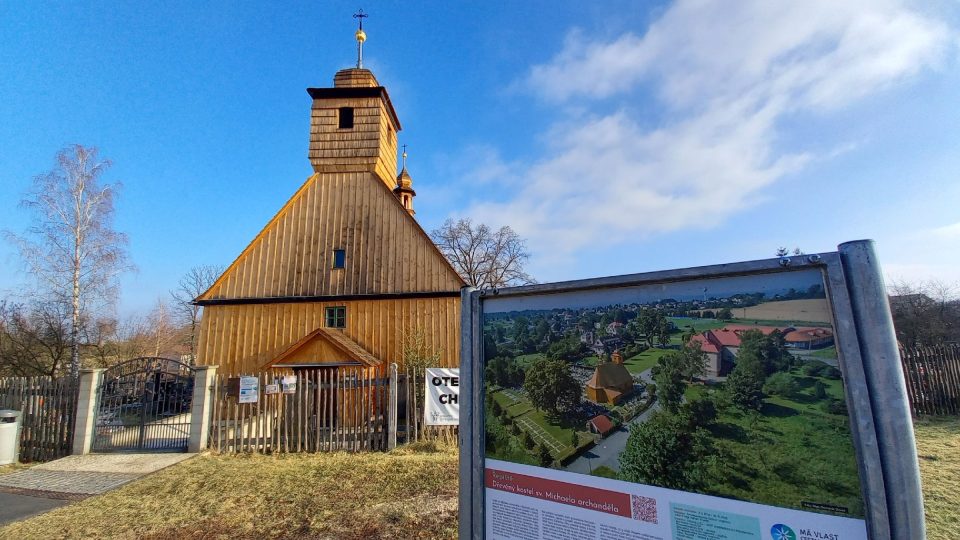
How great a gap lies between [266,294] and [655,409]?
1703 centimetres

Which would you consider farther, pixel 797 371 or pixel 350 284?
pixel 350 284

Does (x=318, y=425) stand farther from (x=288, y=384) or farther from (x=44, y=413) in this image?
→ (x=44, y=413)

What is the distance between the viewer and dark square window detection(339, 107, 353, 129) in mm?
20219

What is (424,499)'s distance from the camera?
6.38m

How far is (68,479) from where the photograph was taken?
8352 mm

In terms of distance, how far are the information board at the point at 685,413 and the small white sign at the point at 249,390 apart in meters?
9.31

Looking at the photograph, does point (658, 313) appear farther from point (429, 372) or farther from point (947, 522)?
point (429, 372)

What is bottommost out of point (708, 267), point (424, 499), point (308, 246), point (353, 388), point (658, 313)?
point (424, 499)

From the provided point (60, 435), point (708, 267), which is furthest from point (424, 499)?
point (60, 435)

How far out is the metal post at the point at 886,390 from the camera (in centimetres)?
184

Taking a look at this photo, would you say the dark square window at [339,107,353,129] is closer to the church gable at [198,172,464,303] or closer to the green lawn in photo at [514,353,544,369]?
the church gable at [198,172,464,303]

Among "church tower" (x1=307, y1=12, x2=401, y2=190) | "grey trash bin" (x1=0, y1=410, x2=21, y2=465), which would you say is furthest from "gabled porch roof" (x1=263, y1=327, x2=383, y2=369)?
"church tower" (x1=307, y1=12, x2=401, y2=190)

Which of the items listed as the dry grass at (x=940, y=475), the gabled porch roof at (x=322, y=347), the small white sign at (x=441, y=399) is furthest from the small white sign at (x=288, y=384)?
the dry grass at (x=940, y=475)

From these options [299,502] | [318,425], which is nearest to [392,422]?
[318,425]
